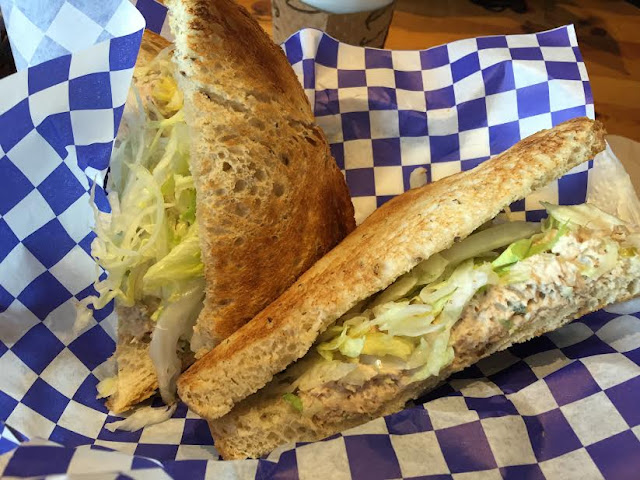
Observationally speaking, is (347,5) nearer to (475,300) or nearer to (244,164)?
(244,164)

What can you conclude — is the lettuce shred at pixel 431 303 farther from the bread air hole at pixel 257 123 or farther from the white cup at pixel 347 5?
the white cup at pixel 347 5

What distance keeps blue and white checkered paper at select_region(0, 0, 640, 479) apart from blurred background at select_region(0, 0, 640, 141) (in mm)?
501

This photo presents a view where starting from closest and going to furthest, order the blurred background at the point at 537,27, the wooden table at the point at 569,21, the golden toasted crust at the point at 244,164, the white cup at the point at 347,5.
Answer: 1. the golden toasted crust at the point at 244,164
2. the white cup at the point at 347,5
3. the blurred background at the point at 537,27
4. the wooden table at the point at 569,21

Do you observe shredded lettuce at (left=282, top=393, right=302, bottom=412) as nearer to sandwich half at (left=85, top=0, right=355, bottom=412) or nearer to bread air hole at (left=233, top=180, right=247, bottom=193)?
sandwich half at (left=85, top=0, right=355, bottom=412)

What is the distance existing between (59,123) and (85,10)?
45 cm

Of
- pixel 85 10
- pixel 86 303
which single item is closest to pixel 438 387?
pixel 86 303

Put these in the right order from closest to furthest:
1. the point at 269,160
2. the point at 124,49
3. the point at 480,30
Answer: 1. the point at 269,160
2. the point at 124,49
3. the point at 480,30

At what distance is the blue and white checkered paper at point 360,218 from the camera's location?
1.22 metres

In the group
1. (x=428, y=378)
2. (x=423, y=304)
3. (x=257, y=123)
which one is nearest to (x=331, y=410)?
(x=428, y=378)

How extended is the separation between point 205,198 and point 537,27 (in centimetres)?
301

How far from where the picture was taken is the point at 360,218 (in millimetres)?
2322

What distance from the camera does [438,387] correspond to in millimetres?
1634

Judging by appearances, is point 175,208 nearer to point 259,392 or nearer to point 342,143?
point 259,392

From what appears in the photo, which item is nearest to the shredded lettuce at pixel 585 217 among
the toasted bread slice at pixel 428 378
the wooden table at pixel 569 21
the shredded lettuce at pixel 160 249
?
the toasted bread slice at pixel 428 378
